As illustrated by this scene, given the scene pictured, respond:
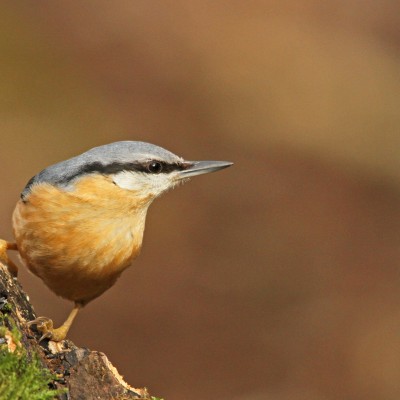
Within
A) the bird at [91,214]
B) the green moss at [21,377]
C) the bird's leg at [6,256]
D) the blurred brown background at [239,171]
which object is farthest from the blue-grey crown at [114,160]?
the blurred brown background at [239,171]

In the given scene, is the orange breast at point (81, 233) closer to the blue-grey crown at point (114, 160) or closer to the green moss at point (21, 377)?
Result: the blue-grey crown at point (114, 160)

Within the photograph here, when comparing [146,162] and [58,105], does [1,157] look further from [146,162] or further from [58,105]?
[146,162]

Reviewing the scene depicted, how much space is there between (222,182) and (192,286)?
65.9 inches

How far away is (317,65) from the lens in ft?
39.3

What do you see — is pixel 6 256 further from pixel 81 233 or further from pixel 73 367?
pixel 73 367

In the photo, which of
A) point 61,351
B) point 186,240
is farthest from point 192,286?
point 61,351

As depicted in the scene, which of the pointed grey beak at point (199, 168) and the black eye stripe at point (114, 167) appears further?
the pointed grey beak at point (199, 168)

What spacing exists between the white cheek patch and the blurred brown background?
4026 millimetres

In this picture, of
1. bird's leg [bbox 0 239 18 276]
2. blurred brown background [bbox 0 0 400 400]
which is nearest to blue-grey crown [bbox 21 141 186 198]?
bird's leg [bbox 0 239 18 276]

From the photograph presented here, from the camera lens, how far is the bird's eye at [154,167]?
4.30 metres

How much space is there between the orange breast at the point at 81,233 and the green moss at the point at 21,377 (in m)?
1.04

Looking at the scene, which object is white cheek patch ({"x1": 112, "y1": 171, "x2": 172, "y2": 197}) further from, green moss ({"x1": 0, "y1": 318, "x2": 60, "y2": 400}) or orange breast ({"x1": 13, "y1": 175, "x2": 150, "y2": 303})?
green moss ({"x1": 0, "y1": 318, "x2": 60, "y2": 400})

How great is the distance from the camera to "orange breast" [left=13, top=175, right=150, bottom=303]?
4.15 meters

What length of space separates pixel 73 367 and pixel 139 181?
121 centimetres
